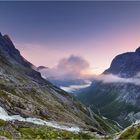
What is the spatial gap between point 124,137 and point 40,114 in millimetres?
137372

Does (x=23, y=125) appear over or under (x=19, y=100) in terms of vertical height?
under

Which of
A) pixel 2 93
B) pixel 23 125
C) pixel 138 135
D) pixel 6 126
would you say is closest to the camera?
pixel 138 135

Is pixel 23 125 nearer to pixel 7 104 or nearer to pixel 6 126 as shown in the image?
pixel 6 126

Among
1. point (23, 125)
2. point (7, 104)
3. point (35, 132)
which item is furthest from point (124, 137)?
point (7, 104)

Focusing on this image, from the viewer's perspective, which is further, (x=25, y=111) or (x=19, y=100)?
(x=19, y=100)

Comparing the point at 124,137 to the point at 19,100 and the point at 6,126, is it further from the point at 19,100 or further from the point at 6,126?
the point at 19,100

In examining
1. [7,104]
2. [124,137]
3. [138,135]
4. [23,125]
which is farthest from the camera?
[7,104]

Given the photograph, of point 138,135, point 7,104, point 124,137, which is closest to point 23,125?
point 7,104

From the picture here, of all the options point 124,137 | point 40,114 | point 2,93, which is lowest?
point 124,137

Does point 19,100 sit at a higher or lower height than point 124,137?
higher

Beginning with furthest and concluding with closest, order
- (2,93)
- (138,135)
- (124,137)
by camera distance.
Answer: (2,93), (124,137), (138,135)

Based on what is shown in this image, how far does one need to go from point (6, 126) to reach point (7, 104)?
232 ft

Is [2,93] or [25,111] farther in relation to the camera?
[2,93]

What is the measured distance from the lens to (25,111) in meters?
181
